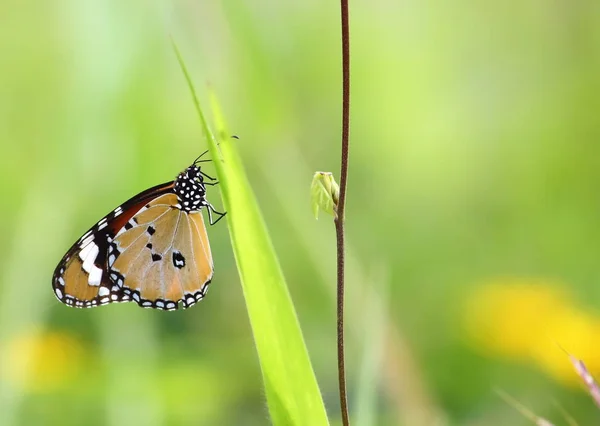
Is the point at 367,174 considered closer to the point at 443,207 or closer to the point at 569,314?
the point at 443,207

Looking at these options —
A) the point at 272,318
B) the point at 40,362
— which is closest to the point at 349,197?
the point at 40,362

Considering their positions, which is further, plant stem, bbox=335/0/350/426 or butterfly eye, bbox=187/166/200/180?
butterfly eye, bbox=187/166/200/180

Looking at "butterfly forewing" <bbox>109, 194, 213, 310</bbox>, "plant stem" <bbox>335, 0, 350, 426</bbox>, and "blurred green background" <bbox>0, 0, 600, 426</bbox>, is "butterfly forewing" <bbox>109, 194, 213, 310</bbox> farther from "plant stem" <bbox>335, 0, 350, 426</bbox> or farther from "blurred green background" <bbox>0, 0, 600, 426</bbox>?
"plant stem" <bbox>335, 0, 350, 426</bbox>

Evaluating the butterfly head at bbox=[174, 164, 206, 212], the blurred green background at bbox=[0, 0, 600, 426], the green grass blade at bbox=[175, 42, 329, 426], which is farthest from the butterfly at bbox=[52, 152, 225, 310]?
the green grass blade at bbox=[175, 42, 329, 426]

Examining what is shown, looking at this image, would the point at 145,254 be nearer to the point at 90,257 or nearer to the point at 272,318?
the point at 90,257

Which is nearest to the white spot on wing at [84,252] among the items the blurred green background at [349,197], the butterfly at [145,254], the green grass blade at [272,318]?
the butterfly at [145,254]

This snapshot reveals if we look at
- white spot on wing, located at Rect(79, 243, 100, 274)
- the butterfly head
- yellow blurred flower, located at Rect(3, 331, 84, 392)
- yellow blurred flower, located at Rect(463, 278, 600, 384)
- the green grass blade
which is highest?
the green grass blade

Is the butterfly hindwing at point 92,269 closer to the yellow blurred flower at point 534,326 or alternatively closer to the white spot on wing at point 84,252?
the white spot on wing at point 84,252
